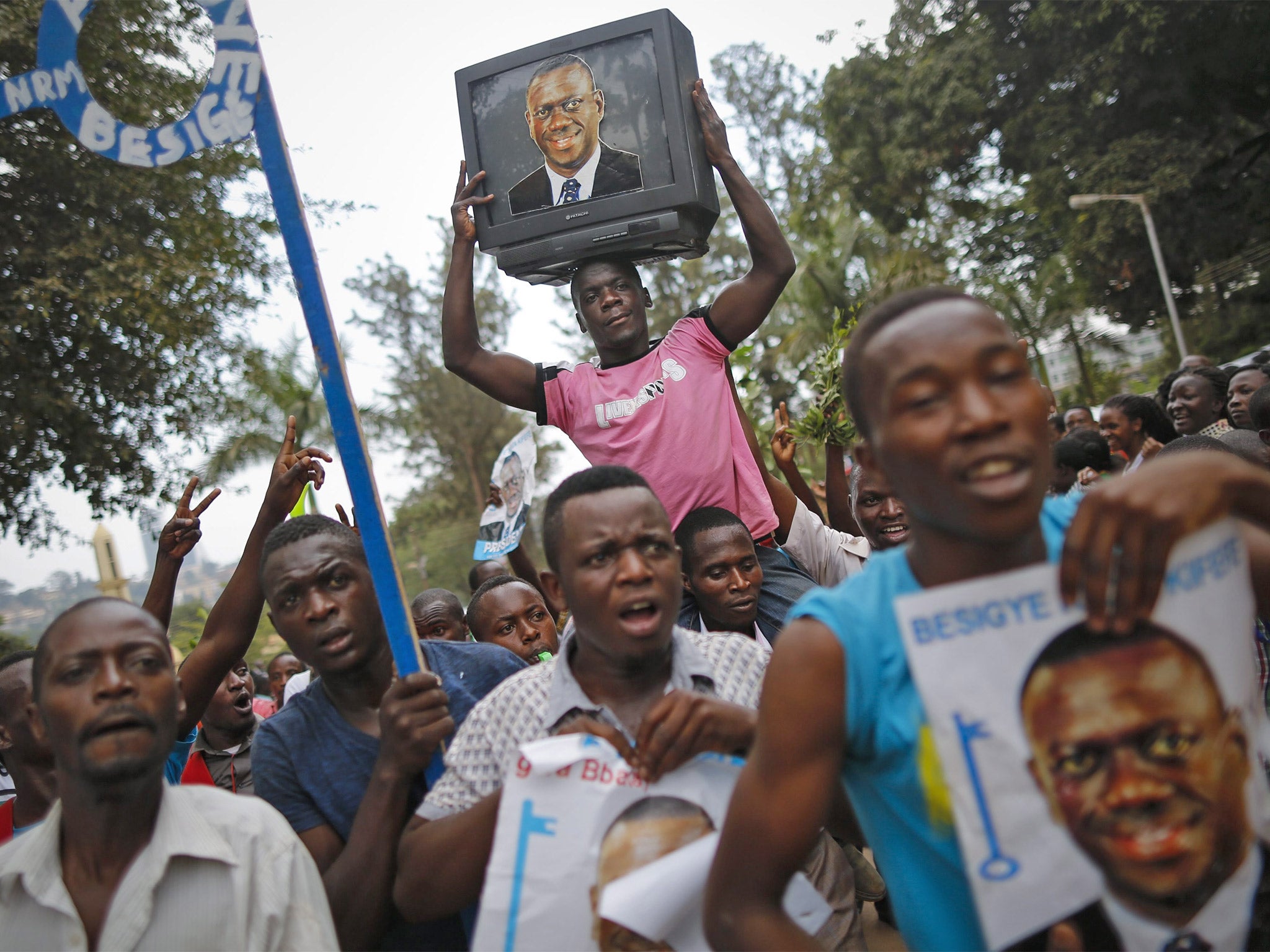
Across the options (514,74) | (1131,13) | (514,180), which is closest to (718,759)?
(514,180)

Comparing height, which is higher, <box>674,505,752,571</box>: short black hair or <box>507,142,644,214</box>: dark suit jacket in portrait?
<box>507,142,644,214</box>: dark suit jacket in portrait

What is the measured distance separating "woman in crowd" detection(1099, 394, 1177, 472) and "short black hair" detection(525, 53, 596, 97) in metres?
4.40

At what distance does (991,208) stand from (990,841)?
29179mm

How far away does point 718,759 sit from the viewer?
1.93 m

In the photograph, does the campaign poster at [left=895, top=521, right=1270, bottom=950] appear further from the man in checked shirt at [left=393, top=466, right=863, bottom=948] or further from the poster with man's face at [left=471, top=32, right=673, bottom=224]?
the poster with man's face at [left=471, top=32, right=673, bottom=224]

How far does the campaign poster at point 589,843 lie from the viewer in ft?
6.23

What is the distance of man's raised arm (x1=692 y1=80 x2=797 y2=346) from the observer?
3.60 meters

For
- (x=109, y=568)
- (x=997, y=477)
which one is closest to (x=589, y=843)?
(x=997, y=477)

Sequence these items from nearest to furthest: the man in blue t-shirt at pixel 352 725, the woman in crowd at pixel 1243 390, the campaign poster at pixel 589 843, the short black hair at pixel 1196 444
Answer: the campaign poster at pixel 589 843 < the man in blue t-shirt at pixel 352 725 < the short black hair at pixel 1196 444 < the woman in crowd at pixel 1243 390

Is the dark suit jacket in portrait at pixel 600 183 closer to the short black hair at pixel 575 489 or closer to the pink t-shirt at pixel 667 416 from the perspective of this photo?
the pink t-shirt at pixel 667 416

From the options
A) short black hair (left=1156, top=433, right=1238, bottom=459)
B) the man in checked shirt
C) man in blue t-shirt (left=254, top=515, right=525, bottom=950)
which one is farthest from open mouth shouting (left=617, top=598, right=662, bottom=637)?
short black hair (left=1156, top=433, right=1238, bottom=459)

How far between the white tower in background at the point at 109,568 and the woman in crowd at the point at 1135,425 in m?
19.5

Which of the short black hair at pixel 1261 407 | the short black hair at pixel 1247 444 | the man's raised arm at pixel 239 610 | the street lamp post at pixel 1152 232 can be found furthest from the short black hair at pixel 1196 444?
the street lamp post at pixel 1152 232

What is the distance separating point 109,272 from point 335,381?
8845 millimetres
